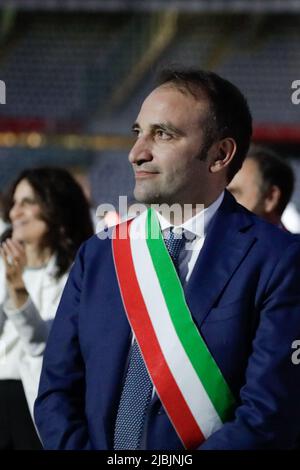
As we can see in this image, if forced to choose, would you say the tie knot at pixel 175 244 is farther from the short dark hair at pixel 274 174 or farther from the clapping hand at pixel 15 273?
the short dark hair at pixel 274 174

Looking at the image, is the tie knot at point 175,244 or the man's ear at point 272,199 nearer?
the tie knot at point 175,244

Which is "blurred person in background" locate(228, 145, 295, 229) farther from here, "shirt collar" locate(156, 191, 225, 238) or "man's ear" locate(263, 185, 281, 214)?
"shirt collar" locate(156, 191, 225, 238)

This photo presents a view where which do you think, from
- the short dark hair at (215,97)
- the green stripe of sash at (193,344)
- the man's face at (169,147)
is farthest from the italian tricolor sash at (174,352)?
the short dark hair at (215,97)

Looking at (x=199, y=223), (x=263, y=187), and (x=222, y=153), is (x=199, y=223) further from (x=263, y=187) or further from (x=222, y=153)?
(x=263, y=187)

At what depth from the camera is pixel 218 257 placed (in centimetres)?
204

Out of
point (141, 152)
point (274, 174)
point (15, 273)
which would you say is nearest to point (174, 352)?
point (141, 152)

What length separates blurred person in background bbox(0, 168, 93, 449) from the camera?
→ 2850 mm

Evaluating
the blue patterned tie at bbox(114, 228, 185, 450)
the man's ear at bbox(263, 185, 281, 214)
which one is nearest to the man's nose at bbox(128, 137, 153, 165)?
the blue patterned tie at bbox(114, 228, 185, 450)

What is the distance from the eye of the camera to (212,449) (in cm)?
195

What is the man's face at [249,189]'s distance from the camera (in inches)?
140

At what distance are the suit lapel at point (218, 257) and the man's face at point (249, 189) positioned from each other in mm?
1425

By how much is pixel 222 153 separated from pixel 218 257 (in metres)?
0.24

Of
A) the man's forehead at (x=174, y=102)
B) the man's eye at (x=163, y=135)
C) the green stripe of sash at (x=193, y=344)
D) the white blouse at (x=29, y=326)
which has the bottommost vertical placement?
the white blouse at (x=29, y=326)

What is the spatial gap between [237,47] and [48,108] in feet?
8.82
